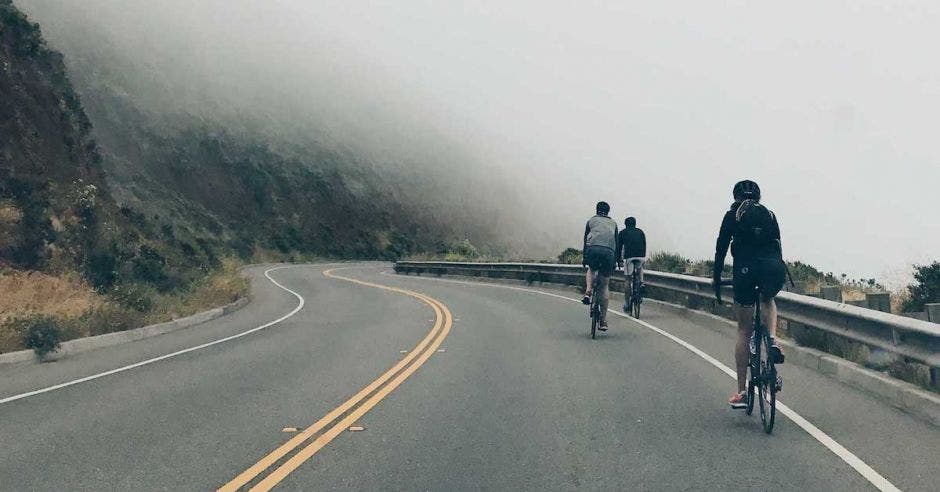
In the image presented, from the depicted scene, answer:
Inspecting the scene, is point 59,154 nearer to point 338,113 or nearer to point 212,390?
point 212,390

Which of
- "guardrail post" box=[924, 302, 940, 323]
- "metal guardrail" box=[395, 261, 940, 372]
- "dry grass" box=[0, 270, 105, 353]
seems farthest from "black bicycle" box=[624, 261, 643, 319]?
"dry grass" box=[0, 270, 105, 353]

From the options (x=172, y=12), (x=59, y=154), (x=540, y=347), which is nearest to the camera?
(x=540, y=347)

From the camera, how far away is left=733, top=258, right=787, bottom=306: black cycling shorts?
7.52m

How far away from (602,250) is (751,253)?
21.6 feet

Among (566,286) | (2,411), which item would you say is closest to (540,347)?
(2,411)

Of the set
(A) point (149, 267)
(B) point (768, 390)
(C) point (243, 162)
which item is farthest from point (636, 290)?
(C) point (243, 162)

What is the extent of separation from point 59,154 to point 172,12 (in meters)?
86.5

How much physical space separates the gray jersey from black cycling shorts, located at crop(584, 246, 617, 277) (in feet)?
0.23

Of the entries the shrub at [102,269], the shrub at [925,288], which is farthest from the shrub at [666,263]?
the shrub at [102,269]

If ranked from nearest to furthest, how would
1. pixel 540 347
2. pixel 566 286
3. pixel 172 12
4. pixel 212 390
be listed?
Answer: 1. pixel 212 390
2. pixel 540 347
3. pixel 566 286
4. pixel 172 12

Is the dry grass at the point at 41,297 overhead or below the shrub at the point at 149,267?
below

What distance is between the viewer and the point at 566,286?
29750 mm

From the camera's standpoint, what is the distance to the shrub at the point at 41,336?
→ 12.9 meters

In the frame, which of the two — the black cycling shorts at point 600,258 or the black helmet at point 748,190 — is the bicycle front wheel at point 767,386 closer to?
the black helmet at point 748,190
